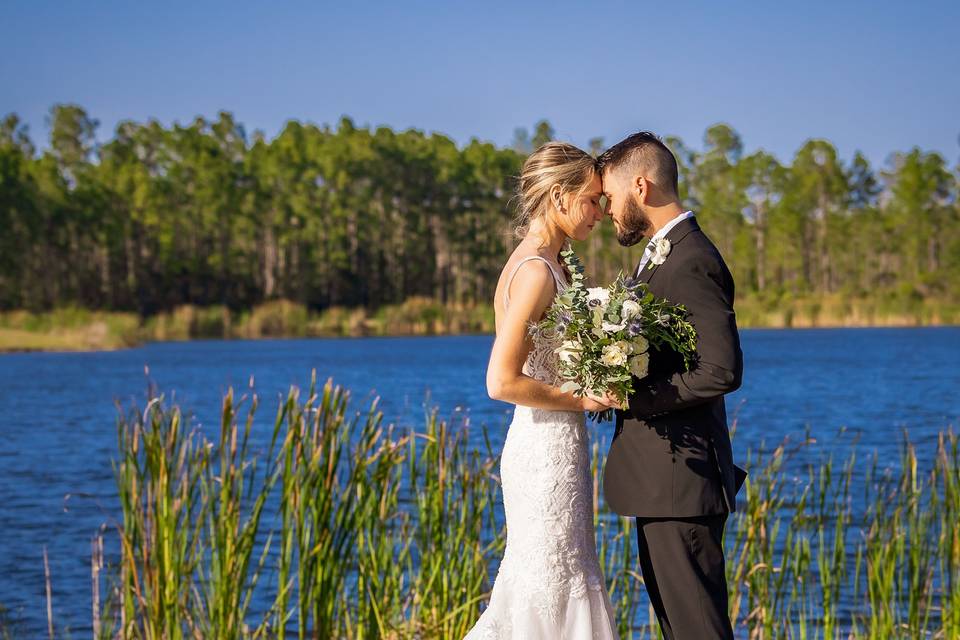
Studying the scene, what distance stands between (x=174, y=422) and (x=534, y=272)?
1.98m

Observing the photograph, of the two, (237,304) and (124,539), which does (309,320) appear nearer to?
(237,304)

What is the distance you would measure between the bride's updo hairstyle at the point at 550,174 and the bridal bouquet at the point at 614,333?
315 mm

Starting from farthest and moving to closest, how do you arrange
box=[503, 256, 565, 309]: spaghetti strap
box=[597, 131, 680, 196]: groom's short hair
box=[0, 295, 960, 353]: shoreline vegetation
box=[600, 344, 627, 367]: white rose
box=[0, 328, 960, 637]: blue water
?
box=[0, 295, 960, 353]: shoreline vegetation
box=[0, 328, 960, 637]: blue water
box=[503, 256, 565, 309]: spaghetti strap
box=[597, 131, 680, 196]: groom's short hair
box=[600, 344, 627, 367]: white rose

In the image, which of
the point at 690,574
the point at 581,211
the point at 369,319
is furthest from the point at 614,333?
the point at 369,319

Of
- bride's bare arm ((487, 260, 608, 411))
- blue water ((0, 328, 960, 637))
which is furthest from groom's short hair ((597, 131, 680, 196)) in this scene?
blue water ((0, 328, 960, 637))

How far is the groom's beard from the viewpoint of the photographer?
3312 mm

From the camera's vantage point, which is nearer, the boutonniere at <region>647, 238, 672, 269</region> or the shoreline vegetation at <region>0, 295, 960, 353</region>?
the boutonniere at <region>647, 238, 672, 269</region>

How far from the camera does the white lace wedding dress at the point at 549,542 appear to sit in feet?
11.3

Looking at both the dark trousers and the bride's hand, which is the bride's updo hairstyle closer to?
the bride's hand

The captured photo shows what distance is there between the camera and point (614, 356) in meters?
3.04

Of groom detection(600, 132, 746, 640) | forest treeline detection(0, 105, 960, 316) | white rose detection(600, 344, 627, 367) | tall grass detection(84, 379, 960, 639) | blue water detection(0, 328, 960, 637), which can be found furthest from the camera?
forest treeline detection(0, 105, 960, 316)

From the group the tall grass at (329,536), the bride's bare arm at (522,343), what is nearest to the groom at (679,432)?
the bride's bare arm at (522,343)

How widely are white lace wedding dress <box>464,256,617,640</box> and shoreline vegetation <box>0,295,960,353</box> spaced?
154 feet

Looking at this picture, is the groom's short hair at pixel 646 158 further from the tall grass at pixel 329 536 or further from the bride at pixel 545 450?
the tall grass at pixel 329 536
